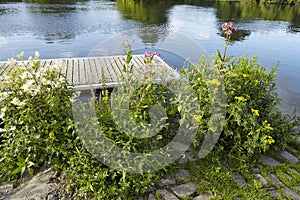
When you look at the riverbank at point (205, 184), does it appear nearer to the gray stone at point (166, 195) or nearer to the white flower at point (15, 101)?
the gray stone at point (166, 195)

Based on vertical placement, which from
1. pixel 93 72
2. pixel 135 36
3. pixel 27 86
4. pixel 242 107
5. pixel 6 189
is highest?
pixel 135 36

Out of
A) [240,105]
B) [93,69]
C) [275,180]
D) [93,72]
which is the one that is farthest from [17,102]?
[93,69]

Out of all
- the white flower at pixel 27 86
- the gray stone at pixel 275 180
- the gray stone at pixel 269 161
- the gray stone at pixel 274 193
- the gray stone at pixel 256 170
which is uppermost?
the white flower at pixel 27 86

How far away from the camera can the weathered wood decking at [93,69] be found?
5.24 metres

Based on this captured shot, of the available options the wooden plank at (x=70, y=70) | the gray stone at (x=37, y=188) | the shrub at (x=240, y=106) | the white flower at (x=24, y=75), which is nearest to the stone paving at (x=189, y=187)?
the shrub at (x=240, y=106)

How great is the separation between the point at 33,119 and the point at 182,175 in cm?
167

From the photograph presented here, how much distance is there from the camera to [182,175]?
102 inches

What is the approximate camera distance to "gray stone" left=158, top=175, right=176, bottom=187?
2.46m

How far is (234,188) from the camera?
245 cm

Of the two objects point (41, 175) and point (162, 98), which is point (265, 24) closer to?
point (162, 98)

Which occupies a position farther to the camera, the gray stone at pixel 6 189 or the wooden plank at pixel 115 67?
the wooden plank at pixel 115 67

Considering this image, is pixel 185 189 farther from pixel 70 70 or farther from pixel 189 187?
pixel 70 70

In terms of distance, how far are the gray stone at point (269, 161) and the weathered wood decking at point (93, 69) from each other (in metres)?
2.54

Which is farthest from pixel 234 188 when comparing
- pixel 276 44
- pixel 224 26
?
pixel 276 44
